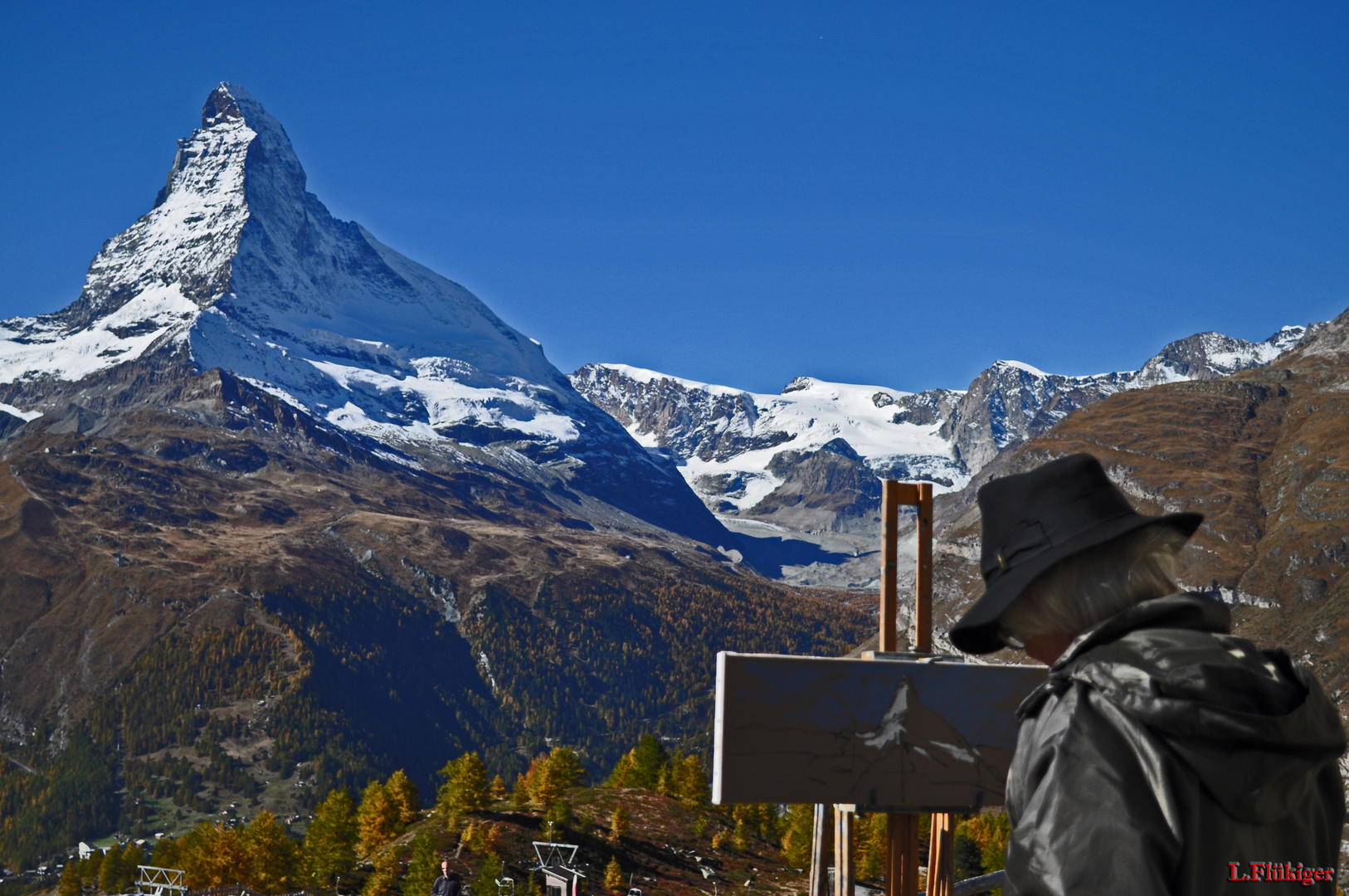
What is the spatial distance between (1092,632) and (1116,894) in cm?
60

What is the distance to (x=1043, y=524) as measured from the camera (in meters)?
2.98

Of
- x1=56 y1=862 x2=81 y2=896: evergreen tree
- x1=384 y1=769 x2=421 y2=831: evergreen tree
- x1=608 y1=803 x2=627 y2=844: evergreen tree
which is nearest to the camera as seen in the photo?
x1=608 y1=803 x2=627 y2=844: evergreen tree

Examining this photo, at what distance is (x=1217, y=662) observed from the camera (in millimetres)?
2596

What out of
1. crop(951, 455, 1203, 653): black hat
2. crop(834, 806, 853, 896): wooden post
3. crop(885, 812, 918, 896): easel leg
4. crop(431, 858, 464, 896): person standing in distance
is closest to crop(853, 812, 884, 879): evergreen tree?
crop(431, 858, 464, 896): person standing in distance

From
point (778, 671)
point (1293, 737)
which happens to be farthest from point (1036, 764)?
point (778, 671)

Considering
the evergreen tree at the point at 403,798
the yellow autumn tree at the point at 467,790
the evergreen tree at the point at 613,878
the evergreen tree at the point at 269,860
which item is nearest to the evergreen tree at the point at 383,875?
the yellow autumn tree at the point at 467,790

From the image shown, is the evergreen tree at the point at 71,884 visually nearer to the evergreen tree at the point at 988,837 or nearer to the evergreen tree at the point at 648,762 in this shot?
the evergreen tree at the point at 648,762

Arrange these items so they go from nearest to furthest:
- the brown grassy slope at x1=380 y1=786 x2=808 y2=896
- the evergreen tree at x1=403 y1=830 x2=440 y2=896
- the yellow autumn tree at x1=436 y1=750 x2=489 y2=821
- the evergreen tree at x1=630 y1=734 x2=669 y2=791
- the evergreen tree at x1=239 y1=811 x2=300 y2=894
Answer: the evergreen tree at x1=403 y1=830 x2=440 y2=896 < the brown grassy slope at x1=380 y1=786 x2=808 y2=896 < the evergreen tree at x1=239 y1=811 x2=300 y2=894 < the yellow autumn tree at x1=436 y1=750 x2=489 y2=821 < the evergreen tree at x1=630 y1=734 x2=669 y2=791

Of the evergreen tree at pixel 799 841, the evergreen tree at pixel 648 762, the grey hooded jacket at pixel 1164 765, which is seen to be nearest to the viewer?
the grey hooded jacket at pixel 1164 765

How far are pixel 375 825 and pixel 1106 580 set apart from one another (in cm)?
Answer: 9986

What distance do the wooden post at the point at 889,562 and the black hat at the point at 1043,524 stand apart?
21.9 ft

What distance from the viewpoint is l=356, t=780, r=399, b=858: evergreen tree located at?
308ft

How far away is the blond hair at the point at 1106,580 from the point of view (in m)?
2.93

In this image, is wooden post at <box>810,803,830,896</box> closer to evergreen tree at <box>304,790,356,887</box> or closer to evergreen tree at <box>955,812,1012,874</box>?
evergreen tree at <box>955,812,1012,874</box>
